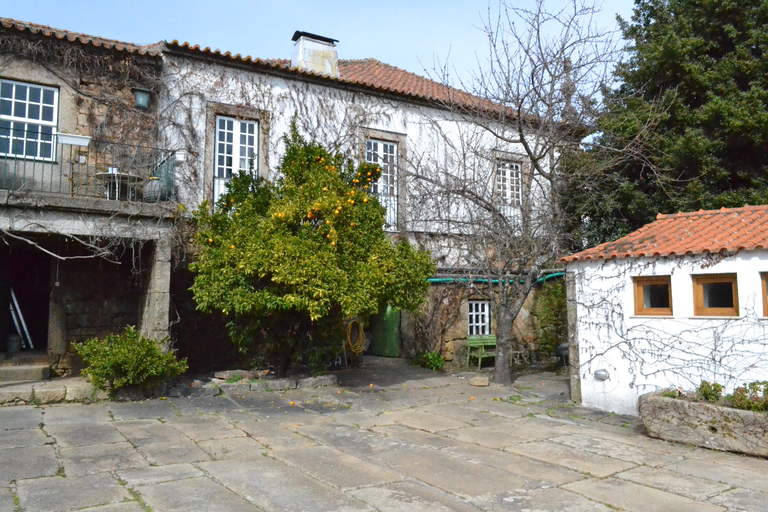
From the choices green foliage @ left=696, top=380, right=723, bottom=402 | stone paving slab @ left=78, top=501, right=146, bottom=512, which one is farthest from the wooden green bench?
stone paving slab @ left=78, top=501, right=146, bottom=512

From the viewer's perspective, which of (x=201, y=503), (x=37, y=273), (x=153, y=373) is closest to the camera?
(x=201, y=503)

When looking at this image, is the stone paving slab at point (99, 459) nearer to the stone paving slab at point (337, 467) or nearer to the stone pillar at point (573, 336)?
the stone paving slab at point (337, 467)

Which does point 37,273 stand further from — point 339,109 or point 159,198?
point 339,109

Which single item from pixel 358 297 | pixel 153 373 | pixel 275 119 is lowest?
pixel 153 373

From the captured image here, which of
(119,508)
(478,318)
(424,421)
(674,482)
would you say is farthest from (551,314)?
(119,508)

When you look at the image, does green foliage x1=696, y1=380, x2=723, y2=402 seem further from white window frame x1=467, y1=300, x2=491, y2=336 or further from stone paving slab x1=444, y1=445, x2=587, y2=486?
white window frame x1=467, y1=300, x2=491, y2=336

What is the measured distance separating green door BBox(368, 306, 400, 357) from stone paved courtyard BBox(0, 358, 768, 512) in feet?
15.2

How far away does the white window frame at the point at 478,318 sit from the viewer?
1382 cm

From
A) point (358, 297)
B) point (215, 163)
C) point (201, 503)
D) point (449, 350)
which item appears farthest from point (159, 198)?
point (449, 350)

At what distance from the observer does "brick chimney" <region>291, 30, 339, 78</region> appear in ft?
42.5

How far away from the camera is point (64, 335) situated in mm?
10039

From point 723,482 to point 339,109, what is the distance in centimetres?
953

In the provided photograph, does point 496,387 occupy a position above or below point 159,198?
below

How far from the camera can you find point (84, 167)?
9812mm
